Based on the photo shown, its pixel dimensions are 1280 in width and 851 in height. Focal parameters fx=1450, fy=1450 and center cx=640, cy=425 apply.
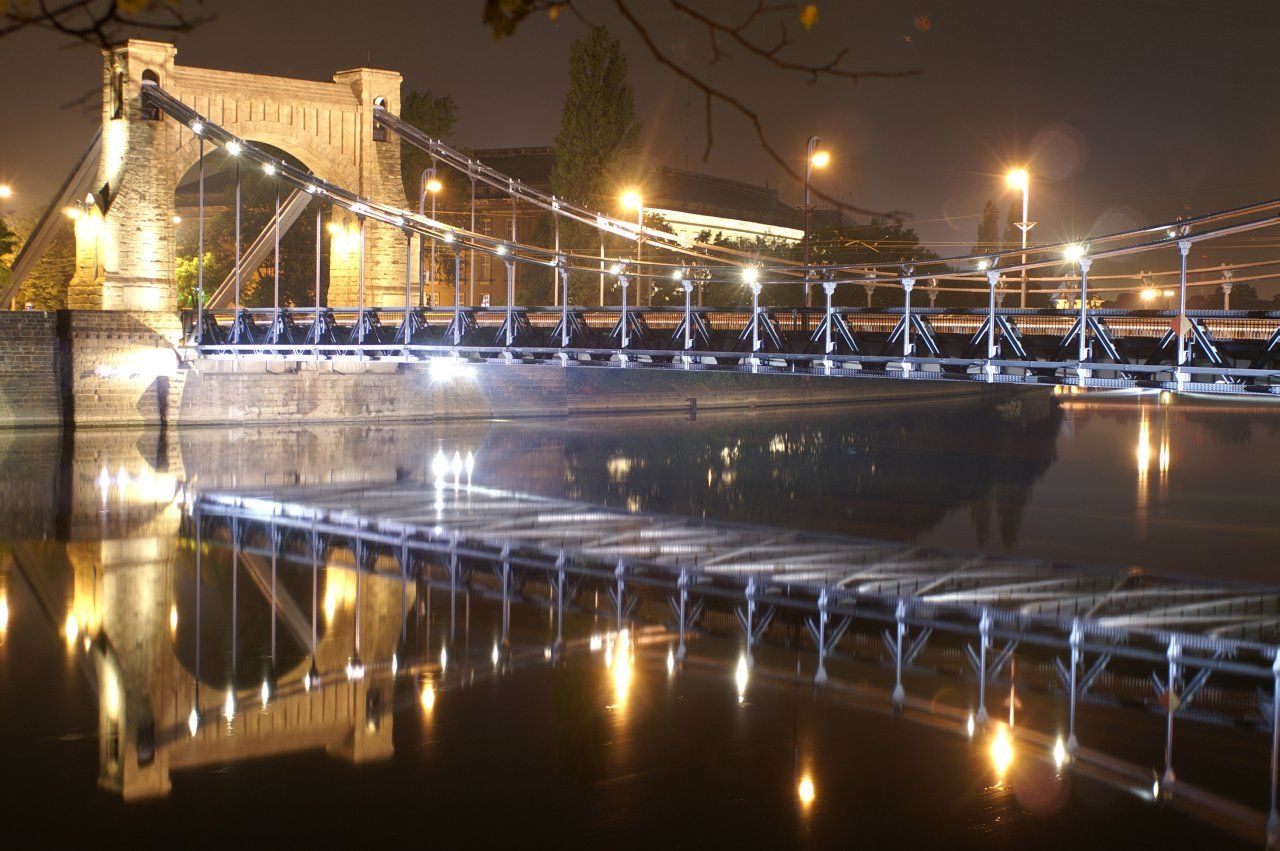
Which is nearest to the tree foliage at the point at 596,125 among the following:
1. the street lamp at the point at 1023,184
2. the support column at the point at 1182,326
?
the street lamp at the point at 1023,184

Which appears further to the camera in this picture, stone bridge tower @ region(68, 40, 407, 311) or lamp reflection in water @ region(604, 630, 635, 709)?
stone bridge tower @ region(68, 40, 407, 311)

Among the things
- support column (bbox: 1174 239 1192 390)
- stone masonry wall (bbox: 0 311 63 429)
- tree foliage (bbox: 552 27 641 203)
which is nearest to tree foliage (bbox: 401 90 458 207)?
tree foliage (bbox: 552 27 641 203)

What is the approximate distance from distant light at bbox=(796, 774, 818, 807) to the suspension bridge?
10.7 metres

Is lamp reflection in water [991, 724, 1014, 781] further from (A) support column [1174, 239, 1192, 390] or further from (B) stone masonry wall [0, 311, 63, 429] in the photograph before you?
(B) stone masonry wall [0, 311, 63, 429]

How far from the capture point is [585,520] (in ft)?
72.9

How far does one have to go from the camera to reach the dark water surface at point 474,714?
8828mm

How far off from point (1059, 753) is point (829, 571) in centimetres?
736

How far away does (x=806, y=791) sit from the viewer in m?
9.30

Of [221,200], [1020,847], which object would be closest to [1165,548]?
[1020,847]

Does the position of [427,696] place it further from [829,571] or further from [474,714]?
[829,571]

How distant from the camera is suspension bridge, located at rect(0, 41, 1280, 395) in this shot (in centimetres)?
2055

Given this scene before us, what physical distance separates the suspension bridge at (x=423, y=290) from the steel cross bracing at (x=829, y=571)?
10.1 ft

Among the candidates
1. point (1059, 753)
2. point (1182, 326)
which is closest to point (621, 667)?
point (1059, 753)

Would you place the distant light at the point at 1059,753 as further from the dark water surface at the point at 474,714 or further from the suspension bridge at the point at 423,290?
the suspension bridge at the point at 423,290
